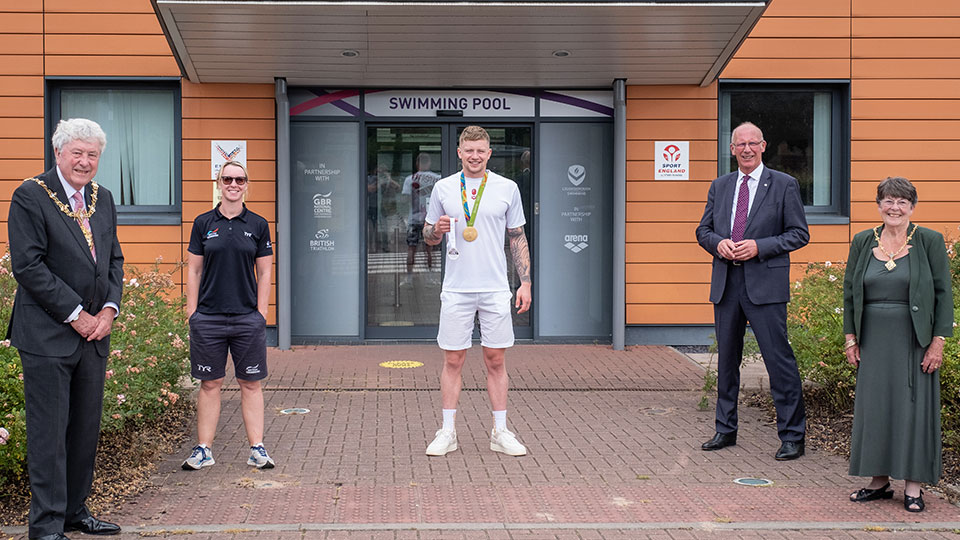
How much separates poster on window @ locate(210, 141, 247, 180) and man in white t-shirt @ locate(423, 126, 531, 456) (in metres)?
5.54

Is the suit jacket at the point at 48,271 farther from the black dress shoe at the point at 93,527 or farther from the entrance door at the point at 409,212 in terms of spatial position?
the entrance door at the point at 409,212

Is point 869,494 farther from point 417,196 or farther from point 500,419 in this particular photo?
point 417,196

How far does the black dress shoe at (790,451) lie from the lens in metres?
6.39

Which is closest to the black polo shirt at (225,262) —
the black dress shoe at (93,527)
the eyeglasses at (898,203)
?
the black dress shoe at (93,527)

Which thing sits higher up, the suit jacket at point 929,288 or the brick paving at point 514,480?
the suit jacket at point 929,288

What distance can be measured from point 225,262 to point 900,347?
371 centimetres

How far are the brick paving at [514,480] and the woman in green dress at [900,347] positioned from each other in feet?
0.79

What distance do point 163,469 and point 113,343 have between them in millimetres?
828

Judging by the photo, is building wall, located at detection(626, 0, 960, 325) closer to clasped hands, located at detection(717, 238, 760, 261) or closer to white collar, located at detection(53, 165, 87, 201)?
clasped hands, located at detection(717, 238, 760, 261)

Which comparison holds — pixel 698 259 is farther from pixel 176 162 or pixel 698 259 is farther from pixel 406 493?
pixel 406 493

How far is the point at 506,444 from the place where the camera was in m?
6.46

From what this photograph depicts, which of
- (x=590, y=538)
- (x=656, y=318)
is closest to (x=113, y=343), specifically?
(x=590, y=538)

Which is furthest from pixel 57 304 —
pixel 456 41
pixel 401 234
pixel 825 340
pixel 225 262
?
pixel 401 234

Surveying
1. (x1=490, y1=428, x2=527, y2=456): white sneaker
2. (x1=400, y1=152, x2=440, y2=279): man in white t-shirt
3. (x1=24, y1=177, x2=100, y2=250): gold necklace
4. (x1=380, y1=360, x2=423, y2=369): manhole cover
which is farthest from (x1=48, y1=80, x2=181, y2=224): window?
(x1=24, y1=177, x2=100, y2=250): gold necklace
